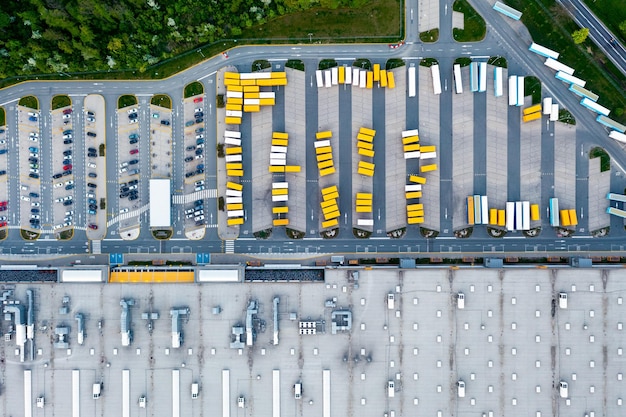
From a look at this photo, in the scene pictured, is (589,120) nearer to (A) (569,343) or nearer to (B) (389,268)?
(A) (569,343)

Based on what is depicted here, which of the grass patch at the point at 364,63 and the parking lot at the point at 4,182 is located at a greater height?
the grass patch at the point at 364,63

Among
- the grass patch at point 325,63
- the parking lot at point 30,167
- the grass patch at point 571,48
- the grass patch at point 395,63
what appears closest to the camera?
the grass patch at point 571,48

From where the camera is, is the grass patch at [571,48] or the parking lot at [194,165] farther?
the parking lot at [194,165]

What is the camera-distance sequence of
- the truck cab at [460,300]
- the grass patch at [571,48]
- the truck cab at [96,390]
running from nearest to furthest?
the truck cab at [460,300], the truck cab at [96,390], the grass patch at [571,48]

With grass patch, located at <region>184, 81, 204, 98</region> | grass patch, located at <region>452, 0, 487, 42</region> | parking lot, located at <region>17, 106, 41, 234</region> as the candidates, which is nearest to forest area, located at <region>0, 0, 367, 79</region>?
grass patch, located at <region>184, 81, 204, 98</region>

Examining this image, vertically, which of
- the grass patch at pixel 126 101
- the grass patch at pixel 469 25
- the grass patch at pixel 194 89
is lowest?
the grass patch at pixel 126 101

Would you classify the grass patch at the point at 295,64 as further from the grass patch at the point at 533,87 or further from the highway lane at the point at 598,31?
the highway lane at the point at 598,31

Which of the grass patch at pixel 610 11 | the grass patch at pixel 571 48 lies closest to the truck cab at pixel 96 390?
the grass patch at pixel 571 48

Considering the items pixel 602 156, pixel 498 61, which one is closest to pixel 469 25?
pixel 498 61
